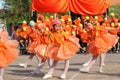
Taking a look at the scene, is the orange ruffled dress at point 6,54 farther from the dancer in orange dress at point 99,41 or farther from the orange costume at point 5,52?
the dancer in orange dress at point 99,41

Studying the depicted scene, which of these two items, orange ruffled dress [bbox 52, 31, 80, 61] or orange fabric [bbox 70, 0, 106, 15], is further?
orange fabric [bbox 70, 0, 106, 15]

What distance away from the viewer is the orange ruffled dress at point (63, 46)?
1195cm

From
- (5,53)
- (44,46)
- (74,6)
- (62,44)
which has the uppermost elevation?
(74,6)

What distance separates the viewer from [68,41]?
12234mm

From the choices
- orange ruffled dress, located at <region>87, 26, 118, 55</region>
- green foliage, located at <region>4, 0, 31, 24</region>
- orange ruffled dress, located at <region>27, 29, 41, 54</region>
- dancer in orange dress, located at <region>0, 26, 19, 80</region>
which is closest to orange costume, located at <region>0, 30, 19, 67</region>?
dancer in orange dress, located at <region>0, 26, 19, 80</region>

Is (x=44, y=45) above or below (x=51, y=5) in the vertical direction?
below

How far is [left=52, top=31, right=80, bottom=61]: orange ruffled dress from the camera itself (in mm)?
11946

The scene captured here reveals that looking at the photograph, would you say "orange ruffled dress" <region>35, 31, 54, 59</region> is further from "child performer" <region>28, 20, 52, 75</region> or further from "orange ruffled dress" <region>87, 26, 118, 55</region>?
"orange ruffled dress" <region>87, 26, 118, 55</region>

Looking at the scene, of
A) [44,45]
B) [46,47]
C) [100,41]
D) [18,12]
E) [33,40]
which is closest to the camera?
[46,47]

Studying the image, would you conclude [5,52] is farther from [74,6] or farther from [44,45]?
[74,6]

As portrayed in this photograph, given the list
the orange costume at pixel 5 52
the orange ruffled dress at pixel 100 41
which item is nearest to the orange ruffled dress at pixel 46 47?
the orange costume at pixel 5 52

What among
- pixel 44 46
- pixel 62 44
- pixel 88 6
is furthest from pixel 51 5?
pixel 62 44

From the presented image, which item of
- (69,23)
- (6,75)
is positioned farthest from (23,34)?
(6,75)

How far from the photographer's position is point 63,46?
1207cm
